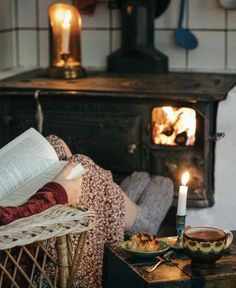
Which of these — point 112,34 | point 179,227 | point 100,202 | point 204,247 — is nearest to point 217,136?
point 100,202

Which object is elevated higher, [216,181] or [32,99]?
[32,99]

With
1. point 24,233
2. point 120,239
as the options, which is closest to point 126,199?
point 120,239

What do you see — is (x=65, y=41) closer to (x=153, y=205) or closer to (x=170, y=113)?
(x=170, y=113)

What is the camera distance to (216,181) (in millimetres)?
2947

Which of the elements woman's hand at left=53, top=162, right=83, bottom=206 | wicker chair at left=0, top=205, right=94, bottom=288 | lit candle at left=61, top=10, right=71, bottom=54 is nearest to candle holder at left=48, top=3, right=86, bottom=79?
lit candle at left=61, top=10, right=71, bottom=54

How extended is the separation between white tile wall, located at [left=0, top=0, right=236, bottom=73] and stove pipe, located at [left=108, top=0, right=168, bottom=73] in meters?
0.09

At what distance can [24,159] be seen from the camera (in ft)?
7.27

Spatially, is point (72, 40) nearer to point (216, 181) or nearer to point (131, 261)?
point (216, 181)

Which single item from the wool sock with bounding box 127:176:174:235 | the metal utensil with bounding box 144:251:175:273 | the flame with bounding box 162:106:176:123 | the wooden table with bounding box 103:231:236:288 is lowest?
the wool sock with bounding box 127:176:174:235

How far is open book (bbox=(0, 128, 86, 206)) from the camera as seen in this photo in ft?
6.89

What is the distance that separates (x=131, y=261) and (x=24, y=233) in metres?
0.32

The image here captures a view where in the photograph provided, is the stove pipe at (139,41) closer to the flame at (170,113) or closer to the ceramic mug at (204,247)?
the flame at (170,113)

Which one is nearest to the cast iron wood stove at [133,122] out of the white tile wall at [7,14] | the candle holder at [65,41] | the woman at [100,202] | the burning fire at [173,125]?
the burning fire at [173,125]

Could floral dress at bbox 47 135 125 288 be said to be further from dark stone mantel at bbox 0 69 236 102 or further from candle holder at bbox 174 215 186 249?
dark stone mantel at bbox 0 69 236 102
